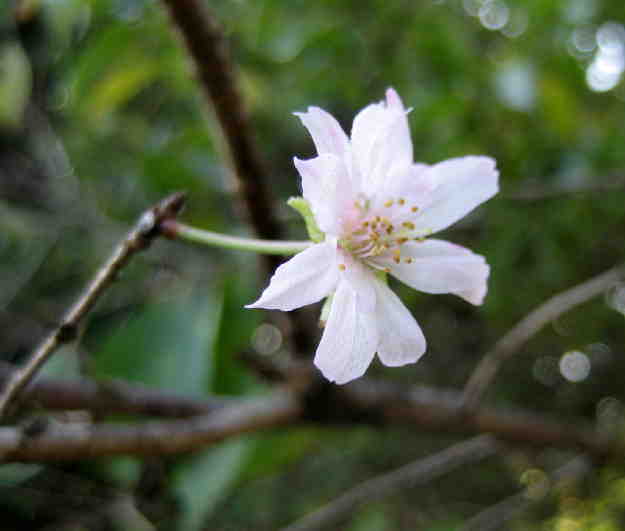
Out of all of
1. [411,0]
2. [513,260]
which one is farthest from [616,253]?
[411,0]

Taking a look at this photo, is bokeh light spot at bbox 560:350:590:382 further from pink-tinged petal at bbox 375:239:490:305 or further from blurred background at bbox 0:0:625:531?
pink-tinged petal at bbox 375:239:490:305

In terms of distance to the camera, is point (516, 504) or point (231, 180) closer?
point (231, 180)

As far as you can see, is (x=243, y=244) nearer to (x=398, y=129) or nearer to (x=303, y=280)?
(x=303, y=280)

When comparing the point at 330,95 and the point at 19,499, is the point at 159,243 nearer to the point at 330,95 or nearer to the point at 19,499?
the point at 330,95

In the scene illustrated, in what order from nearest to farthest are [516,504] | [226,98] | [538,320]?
[226,98] < [538,320] < [516,504]

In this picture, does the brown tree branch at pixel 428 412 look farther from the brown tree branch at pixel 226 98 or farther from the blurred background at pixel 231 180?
the brown tree branch at pixel 226 98

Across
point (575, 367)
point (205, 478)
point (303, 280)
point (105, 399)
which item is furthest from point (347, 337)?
point (575, 367)
